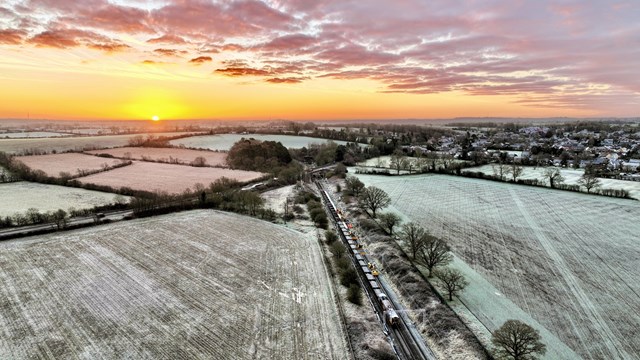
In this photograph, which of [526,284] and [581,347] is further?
[526,284]

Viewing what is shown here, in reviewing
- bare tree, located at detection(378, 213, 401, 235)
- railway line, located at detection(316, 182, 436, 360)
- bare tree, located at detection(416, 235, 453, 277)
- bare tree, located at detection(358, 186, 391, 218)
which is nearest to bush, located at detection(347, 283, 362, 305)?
railway line, located at detection(316, 182, 436, 360)

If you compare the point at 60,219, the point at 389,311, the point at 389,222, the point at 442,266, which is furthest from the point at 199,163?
the point at 389,311

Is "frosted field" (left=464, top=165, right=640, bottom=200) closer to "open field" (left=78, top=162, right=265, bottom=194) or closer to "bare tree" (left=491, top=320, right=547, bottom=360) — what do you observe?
"bare tree" (left=491, top=320, right=547, bottom=360)

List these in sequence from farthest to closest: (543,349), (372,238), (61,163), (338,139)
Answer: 1. (338,139)
2. (61,163)
3. (372,238)
4. (543,349)

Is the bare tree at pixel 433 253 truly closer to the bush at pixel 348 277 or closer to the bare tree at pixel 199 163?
the bush at pixel 348 277

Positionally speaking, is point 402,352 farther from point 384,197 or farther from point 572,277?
point 384,197

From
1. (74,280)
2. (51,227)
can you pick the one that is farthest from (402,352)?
(51,227)

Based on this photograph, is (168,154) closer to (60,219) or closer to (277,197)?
(277,197)

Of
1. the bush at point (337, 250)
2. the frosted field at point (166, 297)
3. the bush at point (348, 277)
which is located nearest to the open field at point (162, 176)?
the frosted field at point (166, 297)
